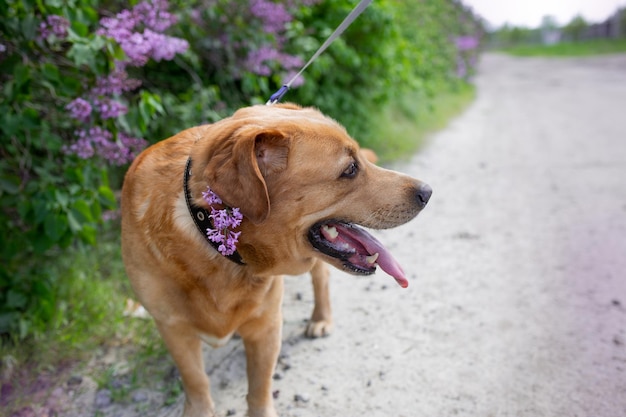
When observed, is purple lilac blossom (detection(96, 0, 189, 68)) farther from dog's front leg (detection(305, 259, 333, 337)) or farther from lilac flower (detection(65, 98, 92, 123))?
dog's front leg (detection(305, 259, 333, 337))

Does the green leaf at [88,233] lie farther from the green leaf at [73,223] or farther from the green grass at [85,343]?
the green grass at [85,343]

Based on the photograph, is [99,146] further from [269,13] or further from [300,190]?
[269,13]

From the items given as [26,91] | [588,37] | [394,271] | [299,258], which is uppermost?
[26,91]

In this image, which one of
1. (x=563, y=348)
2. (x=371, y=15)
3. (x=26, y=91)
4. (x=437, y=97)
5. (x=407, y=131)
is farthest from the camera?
(x=437, y=97)

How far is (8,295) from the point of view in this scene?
316 cm

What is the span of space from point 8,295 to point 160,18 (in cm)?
190

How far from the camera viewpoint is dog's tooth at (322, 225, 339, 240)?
7.85ft

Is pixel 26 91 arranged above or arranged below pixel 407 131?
above

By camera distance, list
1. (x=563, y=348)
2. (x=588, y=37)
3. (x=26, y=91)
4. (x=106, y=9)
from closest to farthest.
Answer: (x=26, y=91) → (x=563, y=348) → (x=106, y=9) → (x=588, y=37)

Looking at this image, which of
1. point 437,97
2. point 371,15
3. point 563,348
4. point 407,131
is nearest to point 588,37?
point 437,97

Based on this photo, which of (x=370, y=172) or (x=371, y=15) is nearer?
(x=370, y=172)

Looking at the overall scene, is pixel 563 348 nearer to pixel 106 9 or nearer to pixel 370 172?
pixel 370 172

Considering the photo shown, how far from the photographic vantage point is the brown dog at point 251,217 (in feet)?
7.16

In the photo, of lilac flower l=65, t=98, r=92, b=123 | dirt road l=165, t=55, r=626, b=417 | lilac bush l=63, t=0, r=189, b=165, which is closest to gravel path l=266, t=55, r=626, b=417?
dirt road l=165, t=55, r=626, b=417
